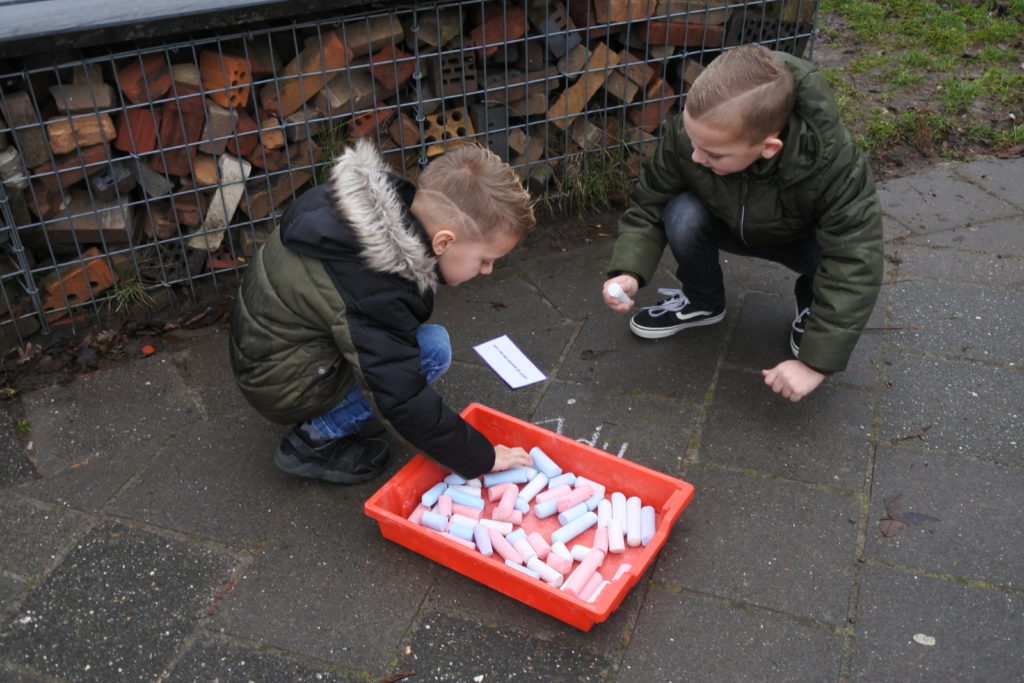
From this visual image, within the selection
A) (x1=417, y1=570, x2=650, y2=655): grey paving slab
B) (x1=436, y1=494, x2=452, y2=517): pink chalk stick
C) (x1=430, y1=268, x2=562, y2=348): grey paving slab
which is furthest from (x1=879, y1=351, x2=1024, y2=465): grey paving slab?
(x1=436, y1=494, x2=452, y2=517): pink chalk stick

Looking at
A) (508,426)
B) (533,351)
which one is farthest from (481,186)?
(533,351)

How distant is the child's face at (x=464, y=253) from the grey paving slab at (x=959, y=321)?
5.73 feet

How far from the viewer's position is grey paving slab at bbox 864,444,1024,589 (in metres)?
2.51

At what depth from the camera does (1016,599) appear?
2404 millimetres

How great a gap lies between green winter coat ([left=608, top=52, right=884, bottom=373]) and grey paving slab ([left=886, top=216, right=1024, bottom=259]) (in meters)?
1.26

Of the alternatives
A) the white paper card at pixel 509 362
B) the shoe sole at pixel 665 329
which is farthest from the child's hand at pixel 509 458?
the shoe sole at pixel 665 329

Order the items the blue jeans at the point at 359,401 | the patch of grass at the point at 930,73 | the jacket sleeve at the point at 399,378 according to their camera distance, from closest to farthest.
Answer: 1. the jacket sleeve at the point at 399,378
2. the blue jeans at the point at 359,401
3. the patch of grass at the point at 930,73

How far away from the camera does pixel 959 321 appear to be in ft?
11.5

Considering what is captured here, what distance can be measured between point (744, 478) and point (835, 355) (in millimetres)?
455

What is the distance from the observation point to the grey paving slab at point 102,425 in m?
2.85

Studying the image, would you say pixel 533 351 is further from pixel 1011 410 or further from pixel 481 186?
pixel 1011 410

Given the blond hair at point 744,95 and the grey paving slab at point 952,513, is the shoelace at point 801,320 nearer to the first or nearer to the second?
the grey paving slab at point 952,513

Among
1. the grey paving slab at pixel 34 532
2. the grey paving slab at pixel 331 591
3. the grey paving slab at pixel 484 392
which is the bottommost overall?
the grey paving slab at pixel 331 591

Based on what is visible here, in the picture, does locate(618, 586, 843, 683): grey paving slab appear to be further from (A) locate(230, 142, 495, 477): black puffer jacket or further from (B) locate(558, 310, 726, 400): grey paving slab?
(B) locate(558, 310, 726, 400): grey paving slab
